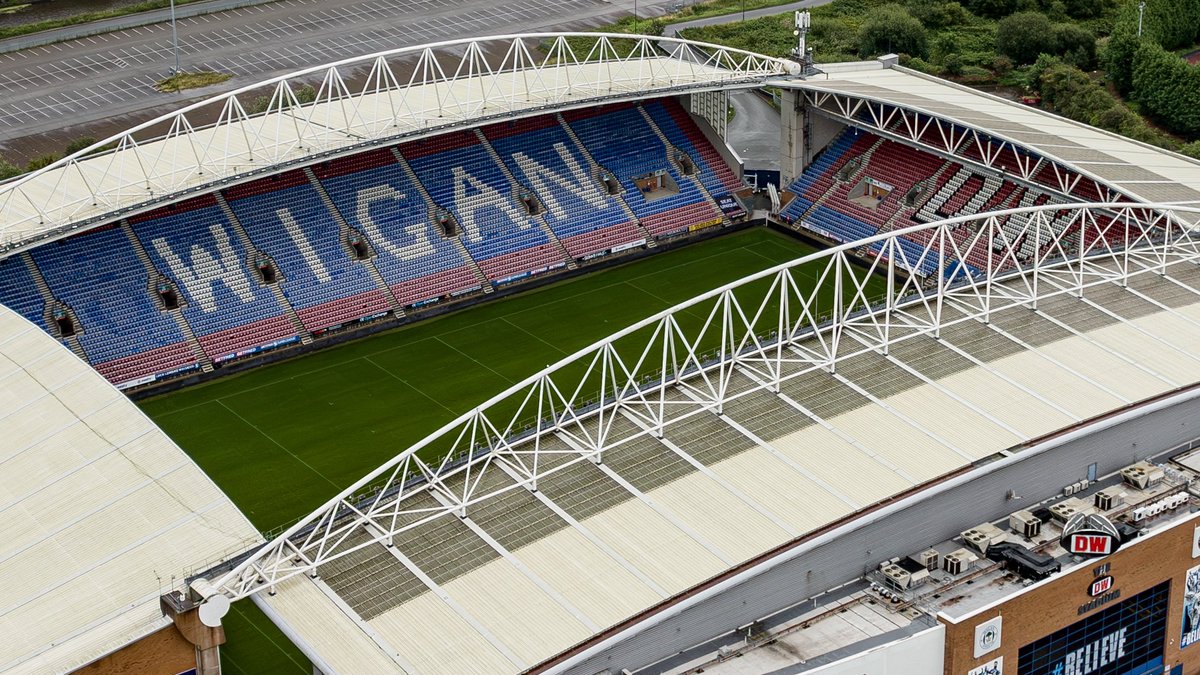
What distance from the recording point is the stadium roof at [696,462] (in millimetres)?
53875

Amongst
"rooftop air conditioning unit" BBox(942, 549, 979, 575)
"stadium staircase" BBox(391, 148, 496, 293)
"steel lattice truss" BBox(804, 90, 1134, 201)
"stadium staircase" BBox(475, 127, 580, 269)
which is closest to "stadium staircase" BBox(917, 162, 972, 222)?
"steel lattice truss" BBox(804, 90, 1134, 201)

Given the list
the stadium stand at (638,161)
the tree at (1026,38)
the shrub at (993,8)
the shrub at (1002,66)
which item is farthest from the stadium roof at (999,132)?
the shrub at (993,8)

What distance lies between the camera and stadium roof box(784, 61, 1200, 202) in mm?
87750

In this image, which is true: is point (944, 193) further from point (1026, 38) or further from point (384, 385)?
point (1026, 38)

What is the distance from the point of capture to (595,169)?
102875 mm

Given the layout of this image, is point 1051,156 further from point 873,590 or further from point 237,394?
point 237,394

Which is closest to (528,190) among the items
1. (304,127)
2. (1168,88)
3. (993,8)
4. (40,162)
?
(304,127)

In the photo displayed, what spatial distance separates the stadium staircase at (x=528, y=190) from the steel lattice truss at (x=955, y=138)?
61.3 ft

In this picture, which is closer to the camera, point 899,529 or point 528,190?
point 899,529

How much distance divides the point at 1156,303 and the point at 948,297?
9.13m

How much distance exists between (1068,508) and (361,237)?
1860 inches

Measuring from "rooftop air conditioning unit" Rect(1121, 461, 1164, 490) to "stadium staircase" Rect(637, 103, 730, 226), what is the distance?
4408cm

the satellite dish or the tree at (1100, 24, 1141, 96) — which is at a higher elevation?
the tree at (1100, 24, 1141, 96)

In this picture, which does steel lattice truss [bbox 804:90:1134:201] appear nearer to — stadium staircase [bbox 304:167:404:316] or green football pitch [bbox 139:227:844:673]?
green football pitch [bbox 139:227:844:673]
